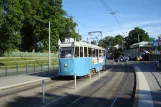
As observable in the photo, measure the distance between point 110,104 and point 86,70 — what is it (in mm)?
11676

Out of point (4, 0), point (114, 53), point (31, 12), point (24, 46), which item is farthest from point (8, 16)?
point (114, 53)

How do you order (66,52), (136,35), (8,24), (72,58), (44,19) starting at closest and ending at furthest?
(72,58), (66,52), (8,24), (44,19), (136,35)

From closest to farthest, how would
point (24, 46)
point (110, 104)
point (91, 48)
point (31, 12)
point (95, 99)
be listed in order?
point (110, 104)
point (95, 99)
point (91, 48)
point (31, 12)
point (24, 46)

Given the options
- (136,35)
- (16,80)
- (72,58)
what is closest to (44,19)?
(16,80)

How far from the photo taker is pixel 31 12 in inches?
2445

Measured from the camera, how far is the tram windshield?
21.4 m

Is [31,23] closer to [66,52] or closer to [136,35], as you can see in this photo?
[66,52]

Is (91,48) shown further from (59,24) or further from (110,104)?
(59,24)

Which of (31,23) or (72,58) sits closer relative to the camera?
(72,58)

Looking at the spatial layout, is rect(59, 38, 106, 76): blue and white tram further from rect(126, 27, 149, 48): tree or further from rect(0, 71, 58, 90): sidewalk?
rect(126, 27, 149, 48): tree

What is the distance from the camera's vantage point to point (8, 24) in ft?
142

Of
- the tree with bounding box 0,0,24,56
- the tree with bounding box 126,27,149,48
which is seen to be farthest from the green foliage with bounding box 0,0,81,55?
the tree with bounding box 126,27,149,48

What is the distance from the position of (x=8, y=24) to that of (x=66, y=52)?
24688 millimetres

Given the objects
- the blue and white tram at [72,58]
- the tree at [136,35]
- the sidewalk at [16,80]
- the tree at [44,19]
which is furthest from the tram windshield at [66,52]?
the tree at [136,35]
